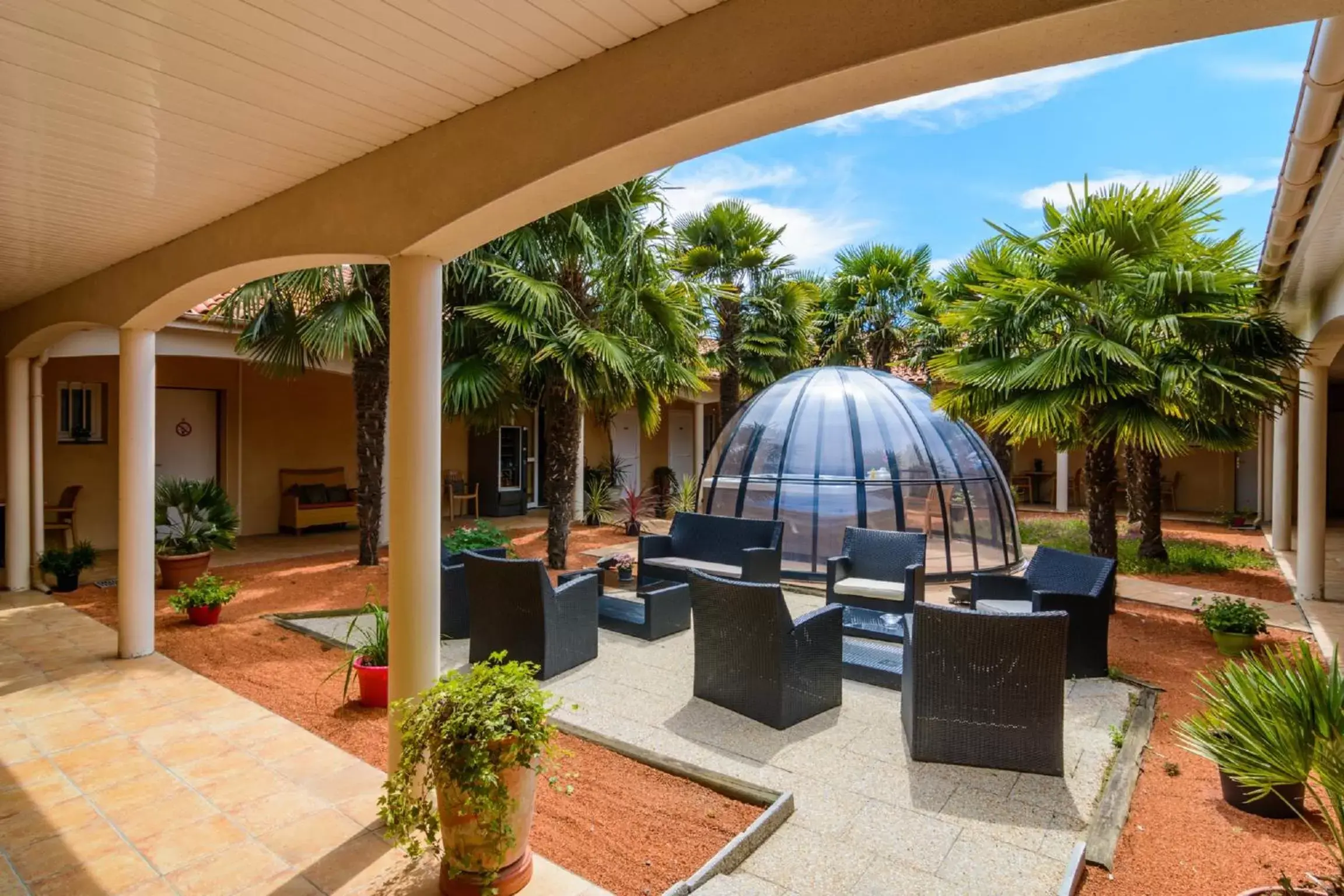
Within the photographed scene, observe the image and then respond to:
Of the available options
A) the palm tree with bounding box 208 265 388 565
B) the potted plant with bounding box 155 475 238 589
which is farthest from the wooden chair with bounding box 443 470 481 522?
the potted plant with bounding box 155 475 238 589

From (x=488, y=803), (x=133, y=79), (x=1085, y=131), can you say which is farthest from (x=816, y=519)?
(x=1085, y=131)

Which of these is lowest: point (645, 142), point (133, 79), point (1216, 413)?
point (1216, 413)

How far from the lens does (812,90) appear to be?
6.46ft

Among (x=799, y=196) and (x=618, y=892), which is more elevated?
(x=799, y=196)

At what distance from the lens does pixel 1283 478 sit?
1122cm

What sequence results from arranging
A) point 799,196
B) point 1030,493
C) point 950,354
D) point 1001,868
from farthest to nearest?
point 799,196, point 1030,493, point 950,354, point 1001,868

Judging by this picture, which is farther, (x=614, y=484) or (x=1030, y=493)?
(x=1030, y=493)

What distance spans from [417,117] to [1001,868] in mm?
3903

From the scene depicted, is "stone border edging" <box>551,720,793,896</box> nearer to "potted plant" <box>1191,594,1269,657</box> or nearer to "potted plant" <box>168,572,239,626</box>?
"potted plant" <box>168,572,239,626</box>

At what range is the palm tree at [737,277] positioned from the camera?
535 inches

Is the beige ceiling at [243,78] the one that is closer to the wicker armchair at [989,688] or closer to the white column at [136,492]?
the white column at [136,492]

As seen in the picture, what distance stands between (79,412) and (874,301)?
14107 millimetres

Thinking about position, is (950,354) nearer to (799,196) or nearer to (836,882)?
(836,882)

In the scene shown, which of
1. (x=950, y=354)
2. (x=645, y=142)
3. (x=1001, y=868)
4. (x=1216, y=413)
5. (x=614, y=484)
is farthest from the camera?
(x=614, y=484)
